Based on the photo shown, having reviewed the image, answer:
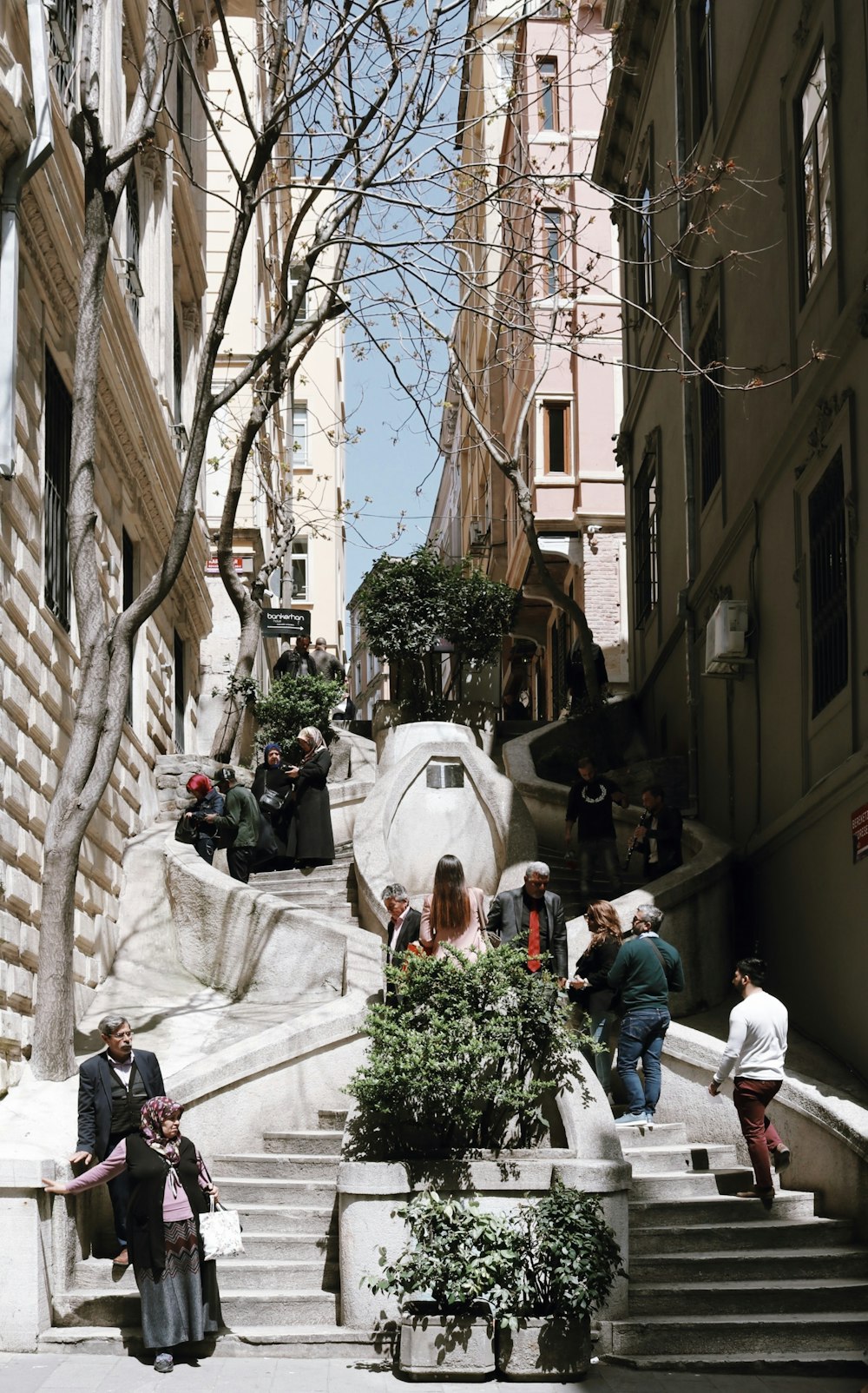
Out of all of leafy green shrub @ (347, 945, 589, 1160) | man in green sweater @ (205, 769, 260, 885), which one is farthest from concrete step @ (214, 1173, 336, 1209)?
man in green sweater @ (205, 769, 260, 885)

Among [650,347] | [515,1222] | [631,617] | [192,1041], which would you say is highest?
[650,347]

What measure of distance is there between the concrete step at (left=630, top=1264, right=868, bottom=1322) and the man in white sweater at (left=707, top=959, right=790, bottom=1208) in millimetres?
797

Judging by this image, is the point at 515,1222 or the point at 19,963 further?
the point at 19,963

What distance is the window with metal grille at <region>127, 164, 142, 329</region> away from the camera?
1950 centimetres

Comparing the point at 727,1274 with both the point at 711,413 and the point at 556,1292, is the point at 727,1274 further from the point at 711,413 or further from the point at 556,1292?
the point at 711,413

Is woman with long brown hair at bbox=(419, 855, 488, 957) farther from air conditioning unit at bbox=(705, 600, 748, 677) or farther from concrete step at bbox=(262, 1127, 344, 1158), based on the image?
air conditioning unit at bbox=(705, 600, 748, 677)

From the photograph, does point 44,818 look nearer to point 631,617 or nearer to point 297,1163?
point 297,1163

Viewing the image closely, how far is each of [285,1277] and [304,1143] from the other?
4.41 ft

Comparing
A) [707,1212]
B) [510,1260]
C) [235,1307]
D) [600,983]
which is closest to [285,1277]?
[235,1307]

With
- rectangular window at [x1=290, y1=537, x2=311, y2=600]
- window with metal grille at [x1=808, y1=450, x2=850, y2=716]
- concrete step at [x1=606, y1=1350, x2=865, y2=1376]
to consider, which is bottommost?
concrete step at [x1=606, y1=1350, x2=865, y2=1376]

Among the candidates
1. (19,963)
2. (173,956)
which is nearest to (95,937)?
(173,956)

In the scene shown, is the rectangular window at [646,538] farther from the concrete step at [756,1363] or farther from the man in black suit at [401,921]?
the concrete step at [756,1363]

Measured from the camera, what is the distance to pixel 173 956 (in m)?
16.2

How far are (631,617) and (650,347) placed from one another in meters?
4.39
